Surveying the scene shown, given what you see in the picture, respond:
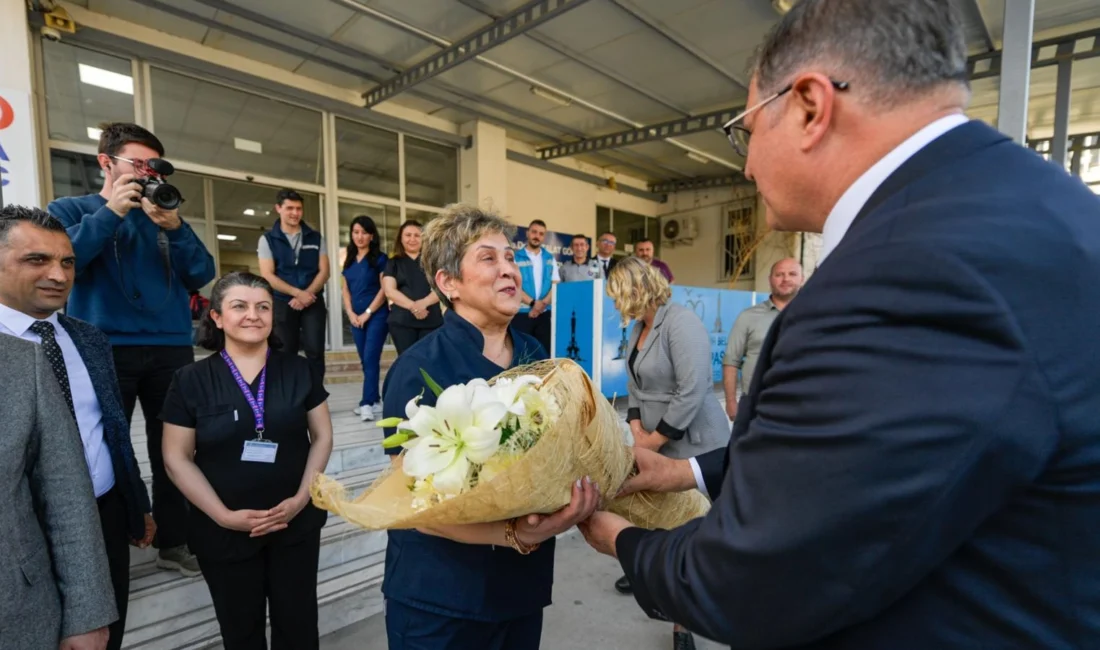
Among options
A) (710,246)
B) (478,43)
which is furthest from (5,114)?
(710,246)

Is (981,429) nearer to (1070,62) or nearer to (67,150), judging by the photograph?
(67,150)

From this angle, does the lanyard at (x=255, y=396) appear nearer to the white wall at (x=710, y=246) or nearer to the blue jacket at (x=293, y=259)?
the blue jacket at (x=293, y=259)

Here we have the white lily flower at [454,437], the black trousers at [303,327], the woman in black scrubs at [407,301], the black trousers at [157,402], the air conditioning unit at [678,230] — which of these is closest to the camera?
the white lily flower at [454,437]

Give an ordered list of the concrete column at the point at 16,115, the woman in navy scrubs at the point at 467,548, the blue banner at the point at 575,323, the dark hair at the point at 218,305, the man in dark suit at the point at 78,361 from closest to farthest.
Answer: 1. the woman in navy scrubs at the point at 467,548
2. the man in dark suit at the point at 78,361
3. the dark hair at the point at 218,305
4. the concrete column at the point at 16,115
5. the blue banner at the point at 575,323

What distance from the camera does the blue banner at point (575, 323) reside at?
4.78m

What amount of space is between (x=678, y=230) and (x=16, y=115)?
11.4 m

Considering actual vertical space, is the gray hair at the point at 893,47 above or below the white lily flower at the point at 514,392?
above

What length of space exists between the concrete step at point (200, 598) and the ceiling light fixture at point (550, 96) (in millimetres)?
6221

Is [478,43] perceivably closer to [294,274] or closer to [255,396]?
[294,274]

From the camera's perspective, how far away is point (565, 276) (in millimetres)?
5723

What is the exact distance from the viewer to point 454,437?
2.70 ft

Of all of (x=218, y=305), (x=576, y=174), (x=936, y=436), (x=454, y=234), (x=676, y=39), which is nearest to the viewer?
(x=936, y=436)

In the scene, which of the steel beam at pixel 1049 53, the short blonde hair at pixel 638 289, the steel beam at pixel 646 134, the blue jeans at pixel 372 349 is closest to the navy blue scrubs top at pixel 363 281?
the blue jeans at pixel 372 349

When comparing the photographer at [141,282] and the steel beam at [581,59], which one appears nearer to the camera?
the photographer at [141,282]
